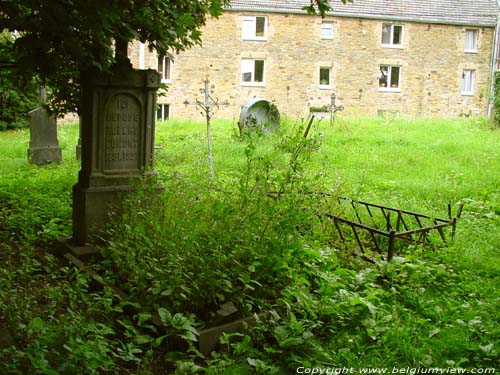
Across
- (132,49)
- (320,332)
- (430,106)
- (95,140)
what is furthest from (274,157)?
(430,106)

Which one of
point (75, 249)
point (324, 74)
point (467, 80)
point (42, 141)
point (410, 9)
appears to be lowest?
point (75, 249)

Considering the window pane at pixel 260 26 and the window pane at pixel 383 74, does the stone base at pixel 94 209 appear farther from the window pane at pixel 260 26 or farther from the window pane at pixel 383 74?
the window pane at pixel 383 74

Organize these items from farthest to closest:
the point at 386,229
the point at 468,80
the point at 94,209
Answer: the point at 468,80 < the point at 386,229 < the point at 94,209

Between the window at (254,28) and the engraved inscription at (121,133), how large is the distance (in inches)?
873

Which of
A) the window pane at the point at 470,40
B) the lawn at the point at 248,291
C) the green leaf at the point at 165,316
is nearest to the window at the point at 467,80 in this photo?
the window pane at the point at 470,40

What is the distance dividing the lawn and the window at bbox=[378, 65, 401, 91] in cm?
2267

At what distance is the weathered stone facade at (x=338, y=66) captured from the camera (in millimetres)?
26844

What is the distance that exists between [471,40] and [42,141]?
952 inches

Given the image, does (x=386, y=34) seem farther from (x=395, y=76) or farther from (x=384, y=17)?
(x=395, y=76)

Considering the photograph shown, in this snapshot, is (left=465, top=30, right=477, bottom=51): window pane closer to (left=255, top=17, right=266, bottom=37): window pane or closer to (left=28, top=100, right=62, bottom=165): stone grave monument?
(left=255, top=17, right=266, bottom=37): window pane

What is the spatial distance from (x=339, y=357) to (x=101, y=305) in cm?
180

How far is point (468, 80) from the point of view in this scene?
2870cm

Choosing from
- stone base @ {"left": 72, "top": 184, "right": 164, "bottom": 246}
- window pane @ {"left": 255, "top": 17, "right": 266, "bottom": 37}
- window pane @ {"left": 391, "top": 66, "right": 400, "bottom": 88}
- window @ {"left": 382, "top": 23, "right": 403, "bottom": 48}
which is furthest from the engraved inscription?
window @ {"left": 382, "top": 23, "right": 403, "bottom": 48}

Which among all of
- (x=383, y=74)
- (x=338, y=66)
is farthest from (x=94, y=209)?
(x=383, y=74)
